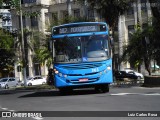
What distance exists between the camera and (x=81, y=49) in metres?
20.1

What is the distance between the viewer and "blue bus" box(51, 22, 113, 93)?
784 inches

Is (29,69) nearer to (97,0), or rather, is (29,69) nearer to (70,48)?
(97,0)

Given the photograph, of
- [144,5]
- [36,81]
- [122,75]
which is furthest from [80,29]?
[144,5]

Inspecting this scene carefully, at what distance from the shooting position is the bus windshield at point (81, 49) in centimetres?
1998

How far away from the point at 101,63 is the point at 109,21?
21171 millimetres

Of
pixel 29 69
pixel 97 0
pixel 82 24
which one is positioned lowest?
pixel 29 69

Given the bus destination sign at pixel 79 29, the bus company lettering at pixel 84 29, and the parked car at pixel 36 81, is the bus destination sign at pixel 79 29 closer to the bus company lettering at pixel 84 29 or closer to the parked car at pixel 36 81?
the bus company lettering at pixel 84 29

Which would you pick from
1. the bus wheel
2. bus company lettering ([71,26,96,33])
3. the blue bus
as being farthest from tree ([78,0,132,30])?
the blue bus

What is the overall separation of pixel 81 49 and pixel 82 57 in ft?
1.32

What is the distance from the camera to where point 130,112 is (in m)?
12.1

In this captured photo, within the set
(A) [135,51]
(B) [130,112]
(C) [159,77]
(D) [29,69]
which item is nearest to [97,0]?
(A) [135,51]

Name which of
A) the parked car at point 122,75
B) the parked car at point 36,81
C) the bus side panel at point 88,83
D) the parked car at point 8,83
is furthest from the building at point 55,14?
the bus side panel at point 88,83

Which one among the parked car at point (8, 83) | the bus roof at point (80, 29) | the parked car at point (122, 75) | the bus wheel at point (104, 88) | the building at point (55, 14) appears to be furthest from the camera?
the building at point (55, 14)

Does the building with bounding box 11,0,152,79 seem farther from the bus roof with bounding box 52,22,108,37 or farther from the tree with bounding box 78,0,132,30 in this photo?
the bus roof with bounding box 52,22,108,37
